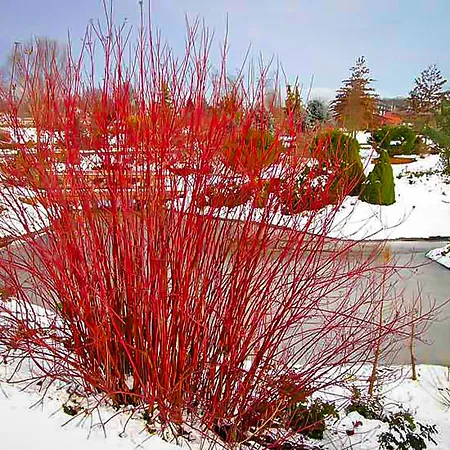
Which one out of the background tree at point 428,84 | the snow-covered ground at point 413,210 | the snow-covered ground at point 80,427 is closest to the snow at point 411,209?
the snow-covered ground at point 413,210

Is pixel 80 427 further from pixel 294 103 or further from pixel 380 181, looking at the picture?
pixel 380 181

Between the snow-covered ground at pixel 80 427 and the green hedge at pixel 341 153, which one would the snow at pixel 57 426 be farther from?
the green hedge at pixel 341 153

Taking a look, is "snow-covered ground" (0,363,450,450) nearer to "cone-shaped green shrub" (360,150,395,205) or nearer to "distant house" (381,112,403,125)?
"distant house" (381,112,403,125)

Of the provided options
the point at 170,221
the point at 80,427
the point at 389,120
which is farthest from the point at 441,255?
the point at 80,427

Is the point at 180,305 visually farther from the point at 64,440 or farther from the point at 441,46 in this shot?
the point at 441,46

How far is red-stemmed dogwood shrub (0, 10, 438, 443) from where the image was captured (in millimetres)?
2369

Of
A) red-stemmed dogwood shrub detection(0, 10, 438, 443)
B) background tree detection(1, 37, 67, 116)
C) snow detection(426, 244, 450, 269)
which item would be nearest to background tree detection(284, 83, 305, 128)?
red-stemmed dogwood shrub detection(0, 10, 438, 443)

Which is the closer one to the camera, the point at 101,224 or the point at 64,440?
the point at 64,440

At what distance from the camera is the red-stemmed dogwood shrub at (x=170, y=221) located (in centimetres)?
237

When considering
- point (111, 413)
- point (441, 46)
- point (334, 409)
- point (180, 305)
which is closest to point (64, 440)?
Result: point (111, 413)

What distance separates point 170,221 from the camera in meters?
2.42

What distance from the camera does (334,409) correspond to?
3.13 meters

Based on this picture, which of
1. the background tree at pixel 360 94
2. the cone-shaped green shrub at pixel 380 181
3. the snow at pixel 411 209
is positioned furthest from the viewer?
the background tree at pixel 360 94

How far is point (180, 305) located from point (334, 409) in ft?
4.63
